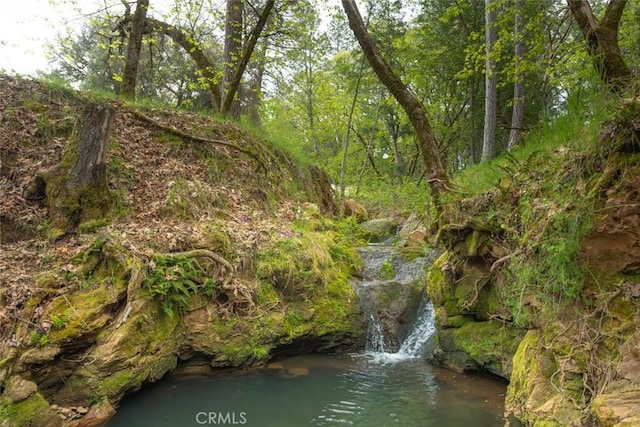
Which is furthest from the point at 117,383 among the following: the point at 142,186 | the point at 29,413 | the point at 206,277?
the point at 142,186

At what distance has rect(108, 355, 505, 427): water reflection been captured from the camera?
471 cm

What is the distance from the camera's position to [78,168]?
5.67m

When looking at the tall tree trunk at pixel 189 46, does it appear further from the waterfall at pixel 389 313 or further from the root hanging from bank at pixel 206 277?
the waterfall at pixel 389 313

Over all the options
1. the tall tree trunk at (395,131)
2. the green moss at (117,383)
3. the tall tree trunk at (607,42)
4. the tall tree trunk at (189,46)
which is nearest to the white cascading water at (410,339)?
the green moss at (117,383)

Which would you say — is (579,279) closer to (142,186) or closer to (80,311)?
(80,311)

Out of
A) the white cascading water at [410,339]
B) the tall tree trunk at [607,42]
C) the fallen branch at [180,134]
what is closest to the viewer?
the tall tree trunk at [607,42]

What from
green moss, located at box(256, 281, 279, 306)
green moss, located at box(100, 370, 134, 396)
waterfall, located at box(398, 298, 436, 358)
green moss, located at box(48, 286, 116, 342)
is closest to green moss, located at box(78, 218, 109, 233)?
green moss, located at box(48, 286, 116, 342)

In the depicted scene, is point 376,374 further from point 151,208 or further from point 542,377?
Result: point 151,208

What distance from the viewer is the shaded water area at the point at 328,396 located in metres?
4.72

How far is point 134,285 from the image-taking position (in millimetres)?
5078

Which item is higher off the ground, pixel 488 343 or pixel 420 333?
pixel 488 343

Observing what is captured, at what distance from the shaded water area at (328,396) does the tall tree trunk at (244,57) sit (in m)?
6.14

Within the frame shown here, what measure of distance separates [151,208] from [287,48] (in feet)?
19.7

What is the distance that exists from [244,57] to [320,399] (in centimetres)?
737
